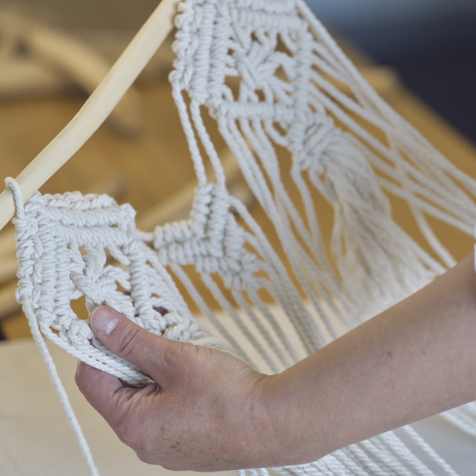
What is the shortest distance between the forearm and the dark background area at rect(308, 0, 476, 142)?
62.0 inches

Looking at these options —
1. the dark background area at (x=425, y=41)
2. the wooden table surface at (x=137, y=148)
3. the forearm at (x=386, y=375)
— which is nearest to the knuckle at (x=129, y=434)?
the forearm at (x=386, y=375)

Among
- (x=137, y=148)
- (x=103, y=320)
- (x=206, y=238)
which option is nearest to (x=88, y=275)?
(x=103, y=320)

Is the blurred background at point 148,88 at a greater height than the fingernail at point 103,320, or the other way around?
the blurred background at point 148,88

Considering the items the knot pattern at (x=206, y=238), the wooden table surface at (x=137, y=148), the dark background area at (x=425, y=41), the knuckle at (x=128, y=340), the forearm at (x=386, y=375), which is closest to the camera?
the forearm at (x=386, y=375)

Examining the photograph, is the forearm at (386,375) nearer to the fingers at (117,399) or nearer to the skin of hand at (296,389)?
the skin of hand at (296,389)

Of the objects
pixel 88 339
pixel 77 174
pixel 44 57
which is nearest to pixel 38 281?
pixel 88 339

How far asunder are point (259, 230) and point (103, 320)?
24 centimetres

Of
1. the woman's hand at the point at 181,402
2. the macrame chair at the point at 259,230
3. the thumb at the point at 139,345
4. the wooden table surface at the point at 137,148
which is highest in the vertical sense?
the wooden table surface at the point at 137,148

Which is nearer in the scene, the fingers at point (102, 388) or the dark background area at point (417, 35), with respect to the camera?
the fingers at point (102, 388)

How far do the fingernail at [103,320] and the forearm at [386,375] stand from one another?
Answer: 0.14m

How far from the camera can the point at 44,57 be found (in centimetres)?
219

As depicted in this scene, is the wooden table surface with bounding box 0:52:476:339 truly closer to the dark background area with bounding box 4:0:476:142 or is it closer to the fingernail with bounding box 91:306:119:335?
the dark background area with bounding box 4:0:476:142

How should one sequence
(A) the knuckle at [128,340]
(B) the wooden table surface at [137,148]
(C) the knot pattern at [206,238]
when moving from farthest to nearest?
(B) the wooden table surface at [137,148] → (C) the knot pattern at [206,238] → (A) the knuckle at [128,340]

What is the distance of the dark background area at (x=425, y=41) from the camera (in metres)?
2.30
